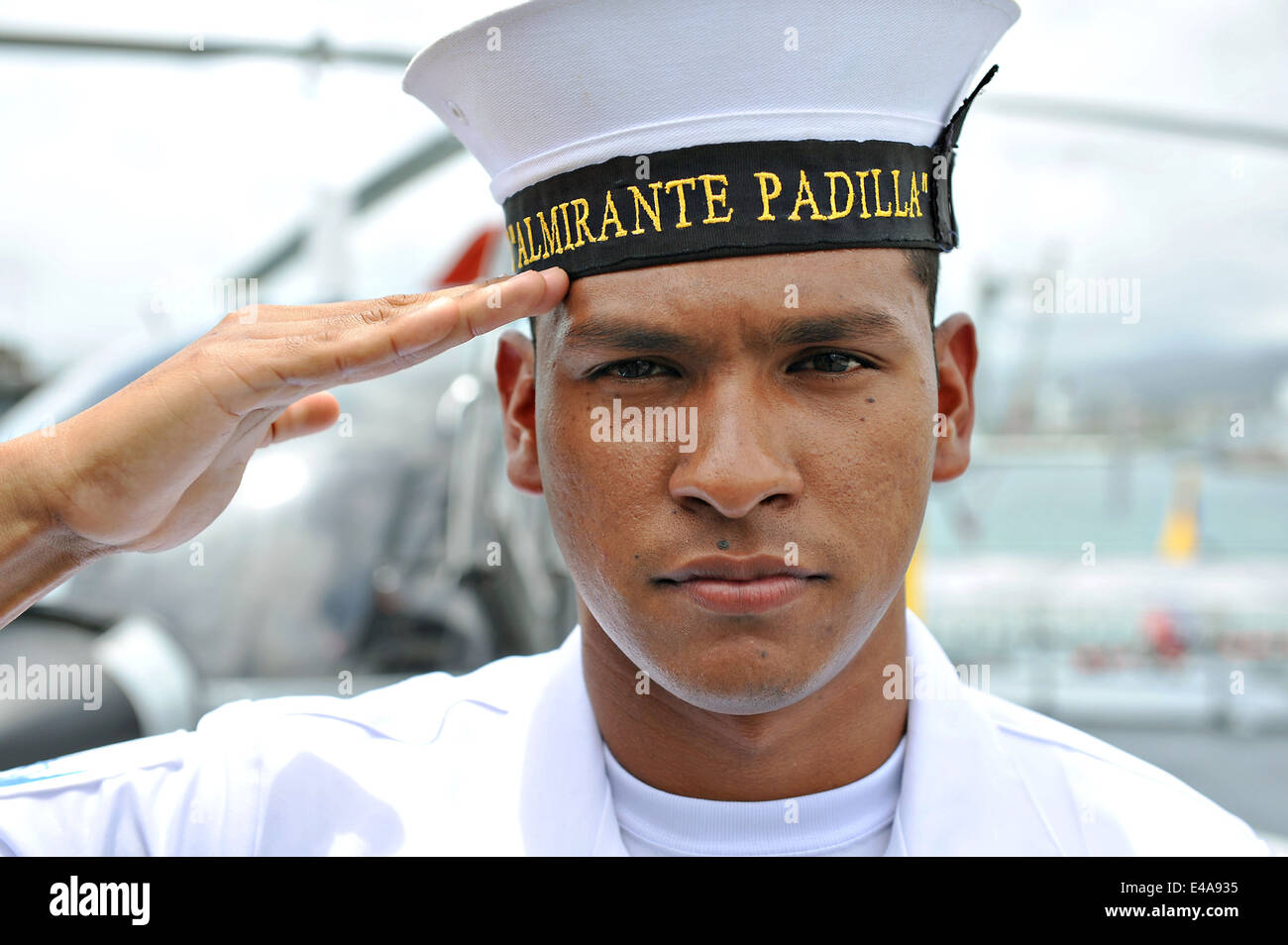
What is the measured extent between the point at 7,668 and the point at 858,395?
3.30 m

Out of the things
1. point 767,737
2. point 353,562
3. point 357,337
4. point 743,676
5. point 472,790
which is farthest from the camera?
point 353,562

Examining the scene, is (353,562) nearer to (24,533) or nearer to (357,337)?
(24,533)

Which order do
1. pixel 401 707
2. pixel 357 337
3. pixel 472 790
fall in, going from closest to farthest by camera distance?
pixel 357 337
pixel 472 790
pixel 401 707

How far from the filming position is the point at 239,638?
5316mm

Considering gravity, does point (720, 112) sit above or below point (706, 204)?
above

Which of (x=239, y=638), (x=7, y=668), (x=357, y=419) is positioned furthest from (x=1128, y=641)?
(x=7, y=668)

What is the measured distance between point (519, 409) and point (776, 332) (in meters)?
0.63

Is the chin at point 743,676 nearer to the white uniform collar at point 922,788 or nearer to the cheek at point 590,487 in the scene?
the cheek at point 590,487

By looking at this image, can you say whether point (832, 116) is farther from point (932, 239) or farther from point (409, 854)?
point (409, 854)

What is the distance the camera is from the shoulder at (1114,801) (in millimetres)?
1783

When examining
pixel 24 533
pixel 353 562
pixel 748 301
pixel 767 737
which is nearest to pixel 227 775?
pixel 24 533

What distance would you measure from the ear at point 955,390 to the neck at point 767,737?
267 millimetres

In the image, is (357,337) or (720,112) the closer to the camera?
(357,337)

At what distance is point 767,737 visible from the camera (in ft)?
5.82
